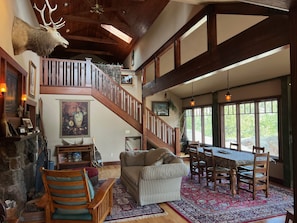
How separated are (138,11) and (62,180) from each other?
5.94 metres

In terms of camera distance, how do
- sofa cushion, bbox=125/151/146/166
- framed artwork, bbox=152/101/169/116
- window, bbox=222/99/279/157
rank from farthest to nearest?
framed artwork, bbox=152/101/169/116 → window, bbox=222/99/279/157 → sofa cushion, bbox=125/151/146/166

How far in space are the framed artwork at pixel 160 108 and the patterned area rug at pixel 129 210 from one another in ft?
20.0

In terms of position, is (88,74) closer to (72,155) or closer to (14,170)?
(72,155)

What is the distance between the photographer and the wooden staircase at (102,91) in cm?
708

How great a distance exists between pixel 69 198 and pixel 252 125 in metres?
5.69

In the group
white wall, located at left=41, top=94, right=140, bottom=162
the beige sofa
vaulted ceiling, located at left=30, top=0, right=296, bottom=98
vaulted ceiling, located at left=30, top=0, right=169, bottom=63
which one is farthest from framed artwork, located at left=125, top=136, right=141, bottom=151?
vaulted ceiling, located at left=30, top=0, right=169, bottom=63

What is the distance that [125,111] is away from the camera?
7926 millimetres

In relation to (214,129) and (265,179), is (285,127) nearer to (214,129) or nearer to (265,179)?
(265,179)

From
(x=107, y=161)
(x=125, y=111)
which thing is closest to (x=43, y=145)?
(x=107, y=161)

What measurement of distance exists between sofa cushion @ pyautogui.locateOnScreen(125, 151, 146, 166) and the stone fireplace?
2111 mm

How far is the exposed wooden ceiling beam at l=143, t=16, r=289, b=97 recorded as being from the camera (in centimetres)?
256

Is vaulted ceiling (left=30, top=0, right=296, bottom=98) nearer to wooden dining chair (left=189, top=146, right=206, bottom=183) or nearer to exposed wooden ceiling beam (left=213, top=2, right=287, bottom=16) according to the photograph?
exposed wooden ceiling beam (left=213, top=2, right=287, bottom=16)

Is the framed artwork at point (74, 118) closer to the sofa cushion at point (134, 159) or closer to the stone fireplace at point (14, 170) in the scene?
the sofa cushion at point (134, 159)

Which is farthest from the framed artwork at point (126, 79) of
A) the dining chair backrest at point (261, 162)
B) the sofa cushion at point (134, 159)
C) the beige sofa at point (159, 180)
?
the dining chair backrest at point (261, 162)
